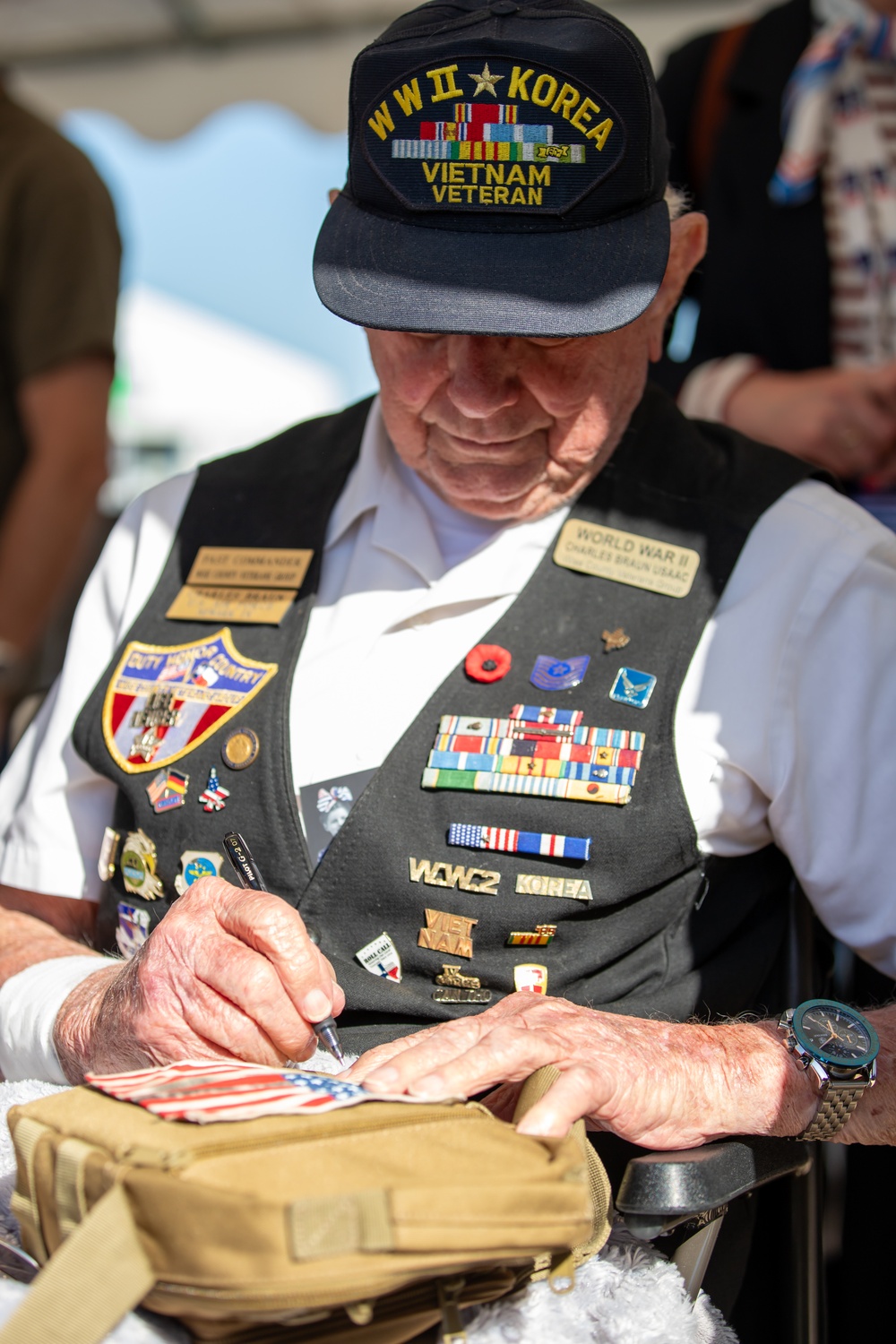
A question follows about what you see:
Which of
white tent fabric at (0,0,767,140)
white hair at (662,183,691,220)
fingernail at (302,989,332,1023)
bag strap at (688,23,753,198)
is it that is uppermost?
white tent fabric at (0,0,767,140)

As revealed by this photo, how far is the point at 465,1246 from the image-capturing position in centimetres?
93

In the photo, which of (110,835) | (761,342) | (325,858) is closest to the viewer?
(325,858)

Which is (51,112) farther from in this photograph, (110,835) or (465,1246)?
(465,1246)

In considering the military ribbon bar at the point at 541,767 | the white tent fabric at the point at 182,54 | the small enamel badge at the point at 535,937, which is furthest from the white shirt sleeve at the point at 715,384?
the white tent fabric at the point at 182,54

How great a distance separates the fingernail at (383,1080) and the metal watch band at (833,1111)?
0.46m

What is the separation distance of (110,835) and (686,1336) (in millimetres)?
900

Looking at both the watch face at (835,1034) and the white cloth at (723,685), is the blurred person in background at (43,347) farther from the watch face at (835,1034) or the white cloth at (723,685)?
the watch face at (835,1034)

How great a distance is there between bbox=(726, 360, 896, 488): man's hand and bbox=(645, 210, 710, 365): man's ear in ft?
1.72

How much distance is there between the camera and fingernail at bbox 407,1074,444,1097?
1.12m

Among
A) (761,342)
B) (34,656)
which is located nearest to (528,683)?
(761,342)

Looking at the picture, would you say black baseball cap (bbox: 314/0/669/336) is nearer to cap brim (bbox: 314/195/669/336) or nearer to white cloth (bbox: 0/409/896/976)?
cap brim (bbox: 314/195/669/336)

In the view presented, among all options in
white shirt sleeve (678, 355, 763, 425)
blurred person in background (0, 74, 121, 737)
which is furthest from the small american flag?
blurred person in background (0, 74, 121, 737)

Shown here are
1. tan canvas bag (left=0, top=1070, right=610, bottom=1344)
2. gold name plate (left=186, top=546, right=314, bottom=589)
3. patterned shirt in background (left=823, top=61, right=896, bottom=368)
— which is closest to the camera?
tan canvas bag (left=0, top=1070, right=610, bottom=1344)

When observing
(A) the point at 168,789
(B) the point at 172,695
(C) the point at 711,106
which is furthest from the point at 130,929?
(C) the point at 711,106
